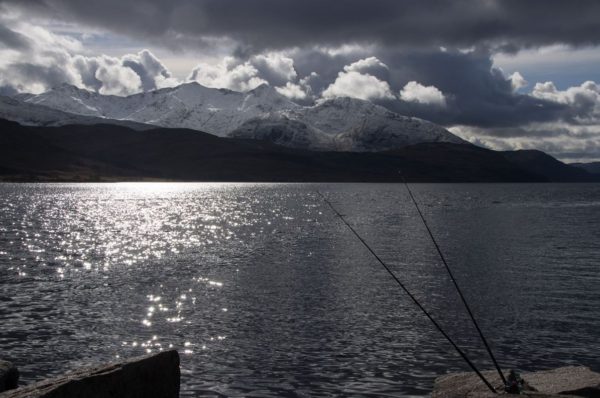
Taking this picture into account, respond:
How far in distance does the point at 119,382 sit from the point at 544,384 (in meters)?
11.2

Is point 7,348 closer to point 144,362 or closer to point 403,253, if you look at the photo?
point 144,362

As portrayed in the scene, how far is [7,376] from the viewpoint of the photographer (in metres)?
17.7

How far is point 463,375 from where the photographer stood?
16.6m

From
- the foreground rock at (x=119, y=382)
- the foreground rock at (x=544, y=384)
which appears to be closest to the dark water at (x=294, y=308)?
the foreground rock at (x=119, y=382)

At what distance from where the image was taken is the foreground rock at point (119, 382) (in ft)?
46.4

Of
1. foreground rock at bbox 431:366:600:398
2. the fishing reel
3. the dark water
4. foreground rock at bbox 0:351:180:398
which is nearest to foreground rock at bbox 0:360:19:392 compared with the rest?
foreground rock at bbox 0:351:180:398

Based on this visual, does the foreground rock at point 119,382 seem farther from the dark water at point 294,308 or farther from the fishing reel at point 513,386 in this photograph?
the fishing reel at point 513,386

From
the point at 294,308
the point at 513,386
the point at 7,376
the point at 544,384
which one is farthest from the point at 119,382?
the point at 294,308

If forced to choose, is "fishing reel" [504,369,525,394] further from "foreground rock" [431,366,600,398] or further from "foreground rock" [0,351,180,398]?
"foreground rock" [0,351,180,398]

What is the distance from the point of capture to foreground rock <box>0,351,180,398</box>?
14133 millimetres

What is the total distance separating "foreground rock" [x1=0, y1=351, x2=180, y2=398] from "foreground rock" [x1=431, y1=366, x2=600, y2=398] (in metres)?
7.37

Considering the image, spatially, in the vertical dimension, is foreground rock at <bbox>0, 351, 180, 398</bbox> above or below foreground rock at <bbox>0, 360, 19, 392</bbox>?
above

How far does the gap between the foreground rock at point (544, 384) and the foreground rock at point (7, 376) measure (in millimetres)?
12221

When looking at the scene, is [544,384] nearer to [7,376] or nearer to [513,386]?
[513,386]
